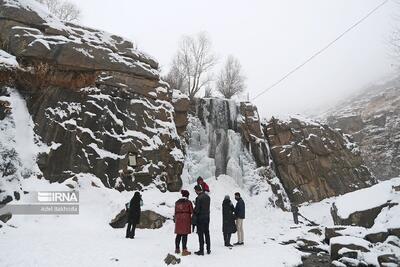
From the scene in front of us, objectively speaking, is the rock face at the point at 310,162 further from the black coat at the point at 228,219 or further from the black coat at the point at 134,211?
the black coat at the point at 134,211

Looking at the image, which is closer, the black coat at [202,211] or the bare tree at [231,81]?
the black coat at [202,211]

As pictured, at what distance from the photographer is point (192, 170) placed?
70.7ft

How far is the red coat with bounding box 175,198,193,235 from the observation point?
8.28 meters

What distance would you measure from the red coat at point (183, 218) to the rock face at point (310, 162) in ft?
64.1

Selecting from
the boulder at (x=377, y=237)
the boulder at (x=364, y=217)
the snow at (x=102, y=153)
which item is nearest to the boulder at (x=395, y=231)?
the boulder at (x=377, y=237)

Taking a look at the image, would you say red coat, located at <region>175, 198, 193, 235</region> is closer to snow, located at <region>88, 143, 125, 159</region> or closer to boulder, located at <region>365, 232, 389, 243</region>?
boulder, located at <region>365, 232, 389, 243</region>

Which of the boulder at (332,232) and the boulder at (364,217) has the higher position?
the boulder at (364,217)

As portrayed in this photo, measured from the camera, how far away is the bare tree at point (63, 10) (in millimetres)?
33094

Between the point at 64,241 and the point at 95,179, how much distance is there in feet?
20.1

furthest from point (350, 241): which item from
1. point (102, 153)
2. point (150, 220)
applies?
point (102, 153)

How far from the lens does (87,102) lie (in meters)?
17.1

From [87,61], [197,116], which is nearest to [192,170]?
[197,116]

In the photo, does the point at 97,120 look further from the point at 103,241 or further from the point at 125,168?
the point at 103,241

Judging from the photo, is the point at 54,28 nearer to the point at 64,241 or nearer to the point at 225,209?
the point at 64,241
